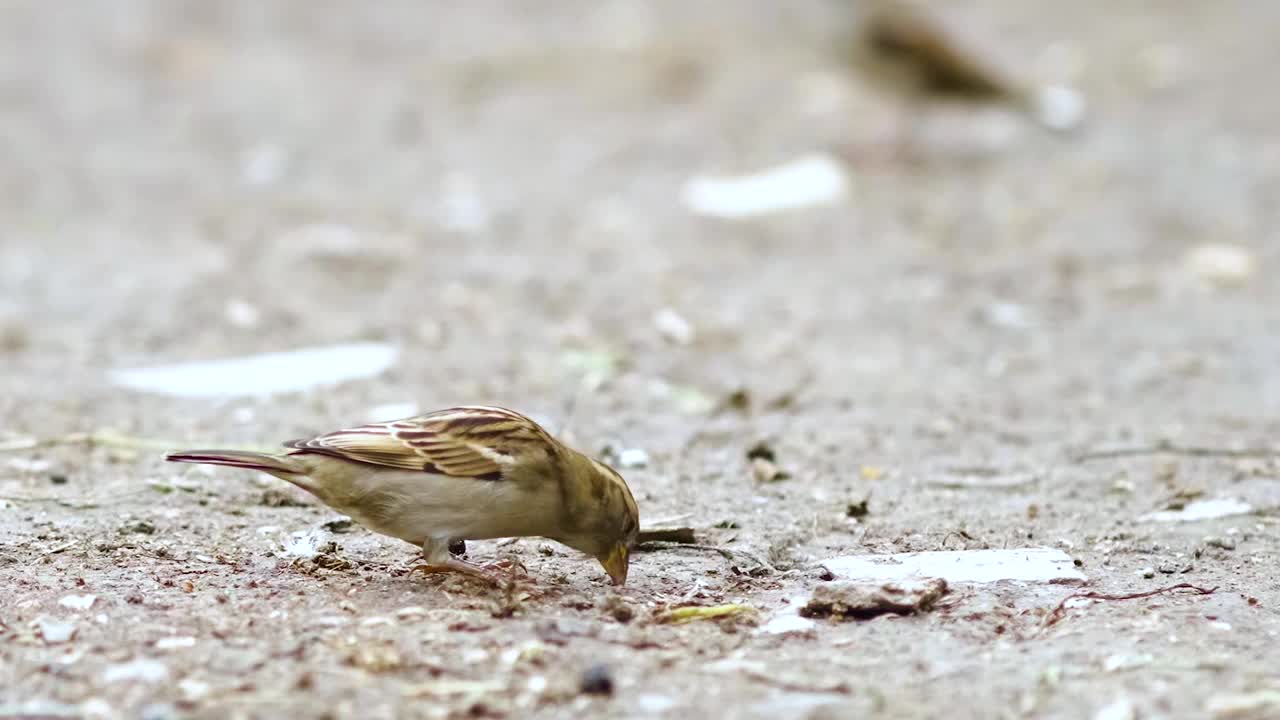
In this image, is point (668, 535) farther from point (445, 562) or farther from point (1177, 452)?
point (1177, 452)

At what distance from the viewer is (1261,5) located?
12.9 meters

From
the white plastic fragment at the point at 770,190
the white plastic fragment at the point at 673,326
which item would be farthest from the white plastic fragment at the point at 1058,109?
the white plastic fragment at the point at 673,326

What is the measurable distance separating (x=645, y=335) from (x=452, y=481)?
393 cm

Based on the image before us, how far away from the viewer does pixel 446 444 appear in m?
4.21

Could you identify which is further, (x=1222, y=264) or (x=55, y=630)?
(x=1222, y=264)

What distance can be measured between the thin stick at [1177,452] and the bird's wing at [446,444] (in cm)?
277

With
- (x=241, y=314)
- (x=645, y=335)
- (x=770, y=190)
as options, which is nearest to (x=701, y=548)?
(x=645, y=335)

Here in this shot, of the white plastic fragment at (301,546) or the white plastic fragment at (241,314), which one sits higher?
the white plastic fragment at (241,314)

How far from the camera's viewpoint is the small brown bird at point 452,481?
416 centimetres

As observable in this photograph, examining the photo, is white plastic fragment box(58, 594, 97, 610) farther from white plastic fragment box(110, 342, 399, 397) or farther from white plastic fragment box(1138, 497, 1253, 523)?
white plastic fragment box(1138, 497, 1253, 523)

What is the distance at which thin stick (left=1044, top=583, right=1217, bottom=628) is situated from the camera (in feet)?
13.0

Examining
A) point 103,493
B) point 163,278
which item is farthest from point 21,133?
point 103,493

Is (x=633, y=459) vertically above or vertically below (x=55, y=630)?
below

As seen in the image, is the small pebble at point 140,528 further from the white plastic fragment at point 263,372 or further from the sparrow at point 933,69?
the sparrow at point 933,69
